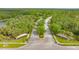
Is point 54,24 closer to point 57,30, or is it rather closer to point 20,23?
point 57,30

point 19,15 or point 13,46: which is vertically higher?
point 19,15

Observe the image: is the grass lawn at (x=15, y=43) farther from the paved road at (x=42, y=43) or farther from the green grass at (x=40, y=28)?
the green grass at (x=40, y=28)

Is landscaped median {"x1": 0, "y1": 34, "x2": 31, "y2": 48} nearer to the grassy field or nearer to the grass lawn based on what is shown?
the grass lawn

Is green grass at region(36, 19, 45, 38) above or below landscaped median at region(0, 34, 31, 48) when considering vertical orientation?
above

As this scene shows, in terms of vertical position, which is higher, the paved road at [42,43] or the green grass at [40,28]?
the green grass at [40,28]

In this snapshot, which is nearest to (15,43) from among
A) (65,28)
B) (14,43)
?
(14,43)

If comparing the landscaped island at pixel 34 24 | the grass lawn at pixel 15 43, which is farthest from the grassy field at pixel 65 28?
the grass lawn at pixel 15 43

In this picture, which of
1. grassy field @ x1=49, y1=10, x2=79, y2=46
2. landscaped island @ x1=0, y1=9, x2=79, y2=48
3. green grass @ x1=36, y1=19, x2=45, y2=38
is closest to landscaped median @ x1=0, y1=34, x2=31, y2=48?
landscaped island @ x1=0, y1=9, x2=79, y2=48
